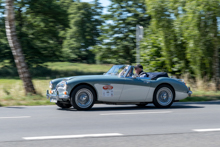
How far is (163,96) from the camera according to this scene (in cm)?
1085

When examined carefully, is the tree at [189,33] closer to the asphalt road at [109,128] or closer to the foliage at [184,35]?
the foliage at [184,35]

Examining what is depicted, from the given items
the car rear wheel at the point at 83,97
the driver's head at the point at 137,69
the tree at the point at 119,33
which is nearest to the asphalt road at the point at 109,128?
the car rear wheel at the point at 83,97

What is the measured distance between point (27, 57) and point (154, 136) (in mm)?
27738

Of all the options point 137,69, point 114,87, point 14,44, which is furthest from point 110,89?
point 14,44

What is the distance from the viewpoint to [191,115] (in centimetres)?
909

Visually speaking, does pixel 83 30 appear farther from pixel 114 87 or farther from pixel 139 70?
pixel 114 87

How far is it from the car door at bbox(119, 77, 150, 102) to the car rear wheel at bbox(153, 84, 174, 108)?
0.40 m

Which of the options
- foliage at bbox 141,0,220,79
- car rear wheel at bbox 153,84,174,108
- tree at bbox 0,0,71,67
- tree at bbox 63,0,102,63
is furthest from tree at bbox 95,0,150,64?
car rear wheel at bbox 153,84,174,108

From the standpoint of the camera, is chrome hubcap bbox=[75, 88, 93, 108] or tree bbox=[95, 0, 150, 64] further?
tree bbox=[95, 0, 150, 64]

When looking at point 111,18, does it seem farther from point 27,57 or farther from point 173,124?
point 173,124


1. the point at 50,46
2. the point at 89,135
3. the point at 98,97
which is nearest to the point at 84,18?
the point at 50,46

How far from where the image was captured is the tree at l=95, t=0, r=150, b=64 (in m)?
30.3

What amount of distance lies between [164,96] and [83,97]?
2.65 meters

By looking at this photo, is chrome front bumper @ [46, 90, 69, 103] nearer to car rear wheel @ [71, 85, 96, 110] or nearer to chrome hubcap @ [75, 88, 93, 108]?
car rear wheel @ [71, 85, 96, 110]
